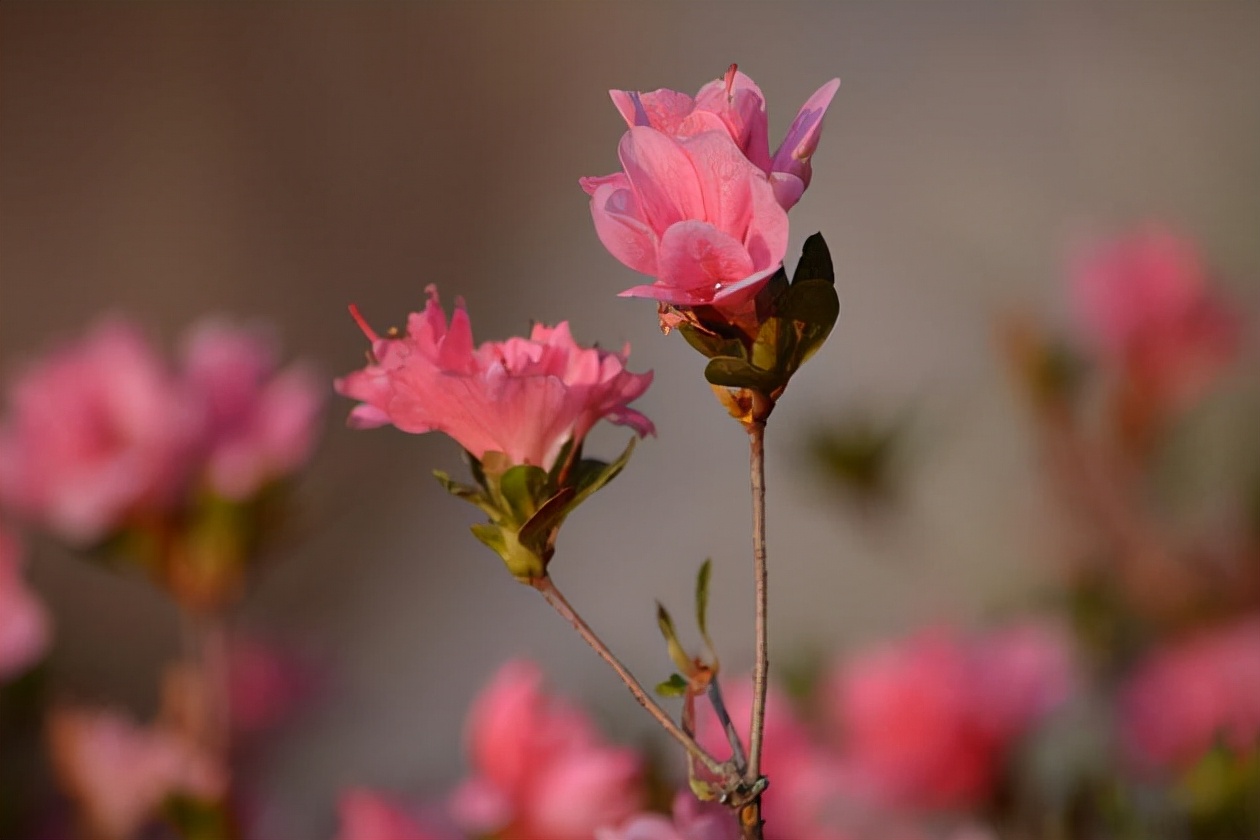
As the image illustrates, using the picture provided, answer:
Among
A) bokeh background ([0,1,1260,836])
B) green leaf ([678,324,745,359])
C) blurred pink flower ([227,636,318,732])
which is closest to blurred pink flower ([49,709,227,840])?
blurred pink flower ([227,636,318,732])

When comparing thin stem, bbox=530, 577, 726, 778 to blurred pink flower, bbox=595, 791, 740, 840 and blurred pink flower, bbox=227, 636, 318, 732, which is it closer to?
blurred pink flower, bbox=595, 791, 740, 840

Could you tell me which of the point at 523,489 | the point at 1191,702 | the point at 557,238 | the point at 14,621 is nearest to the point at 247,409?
the point at 14,621

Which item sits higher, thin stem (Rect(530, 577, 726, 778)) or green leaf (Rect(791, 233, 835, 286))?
green leaf (Rect(791, 233, 835, 286))

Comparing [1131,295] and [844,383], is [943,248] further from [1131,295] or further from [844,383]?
[1131,295]

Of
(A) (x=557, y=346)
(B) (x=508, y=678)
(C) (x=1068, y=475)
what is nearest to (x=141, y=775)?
(B) (x=508, y=678)

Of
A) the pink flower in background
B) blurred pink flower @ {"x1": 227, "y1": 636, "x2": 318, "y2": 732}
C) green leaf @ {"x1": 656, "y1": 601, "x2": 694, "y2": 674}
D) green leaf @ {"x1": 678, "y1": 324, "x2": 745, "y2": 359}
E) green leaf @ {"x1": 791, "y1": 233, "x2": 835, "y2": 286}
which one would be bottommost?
blurred pink flower @ {"x1": 227, "y1": 636, "x2": 318, "y2": 732}

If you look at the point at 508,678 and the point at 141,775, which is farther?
the point at 141,775

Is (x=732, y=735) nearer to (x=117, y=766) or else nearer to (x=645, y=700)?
(x=645, y=700)

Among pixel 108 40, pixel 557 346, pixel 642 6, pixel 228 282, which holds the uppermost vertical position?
pixel 108 40
